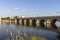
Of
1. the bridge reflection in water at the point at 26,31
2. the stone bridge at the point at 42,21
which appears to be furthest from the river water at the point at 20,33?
the stone bridge at the point at 42,21

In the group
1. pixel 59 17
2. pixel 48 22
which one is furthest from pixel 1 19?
pixel 59 17

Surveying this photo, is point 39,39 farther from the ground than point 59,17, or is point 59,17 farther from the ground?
point 39,39

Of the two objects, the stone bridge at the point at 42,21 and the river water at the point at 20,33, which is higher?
the river water at the point at 20,33

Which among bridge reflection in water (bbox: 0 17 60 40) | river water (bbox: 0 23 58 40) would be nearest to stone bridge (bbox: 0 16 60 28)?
bridge reflection in water (bbox: 0 17 60 40)

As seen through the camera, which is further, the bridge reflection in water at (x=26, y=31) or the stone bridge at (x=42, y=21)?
the stone bridge at (x=42, y=21)

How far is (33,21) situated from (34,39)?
9870 centimetres

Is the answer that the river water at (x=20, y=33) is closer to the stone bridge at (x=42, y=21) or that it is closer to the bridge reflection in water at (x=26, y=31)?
the bridge reflection in water at (x=26, y=31)

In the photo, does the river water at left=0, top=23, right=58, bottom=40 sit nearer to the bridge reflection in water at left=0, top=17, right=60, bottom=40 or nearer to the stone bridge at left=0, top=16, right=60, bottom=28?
the bridge reflection in water at left=0, top=17, right=60, bottom=40

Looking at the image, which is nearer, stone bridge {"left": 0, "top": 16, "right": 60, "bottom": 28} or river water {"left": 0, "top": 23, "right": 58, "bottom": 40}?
river water {"left": 0, "top": 23, "right": 58, "bottom": 40}

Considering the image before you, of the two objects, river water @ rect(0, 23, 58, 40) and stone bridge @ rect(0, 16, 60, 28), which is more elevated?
river water @ rect(0, 23, 58, 40)

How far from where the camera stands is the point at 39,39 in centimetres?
1262

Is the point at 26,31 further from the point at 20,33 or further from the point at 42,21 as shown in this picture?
the point at 42,21

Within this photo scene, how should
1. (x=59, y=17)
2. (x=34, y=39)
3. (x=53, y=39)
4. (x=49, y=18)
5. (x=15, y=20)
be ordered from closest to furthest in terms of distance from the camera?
(x=34, y=39) → (x=53, y=39) → (x=59, y=17) → (x=49, y=18) → (x=15, y=20)

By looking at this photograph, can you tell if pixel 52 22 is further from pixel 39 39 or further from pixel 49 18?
pixel 39 39
